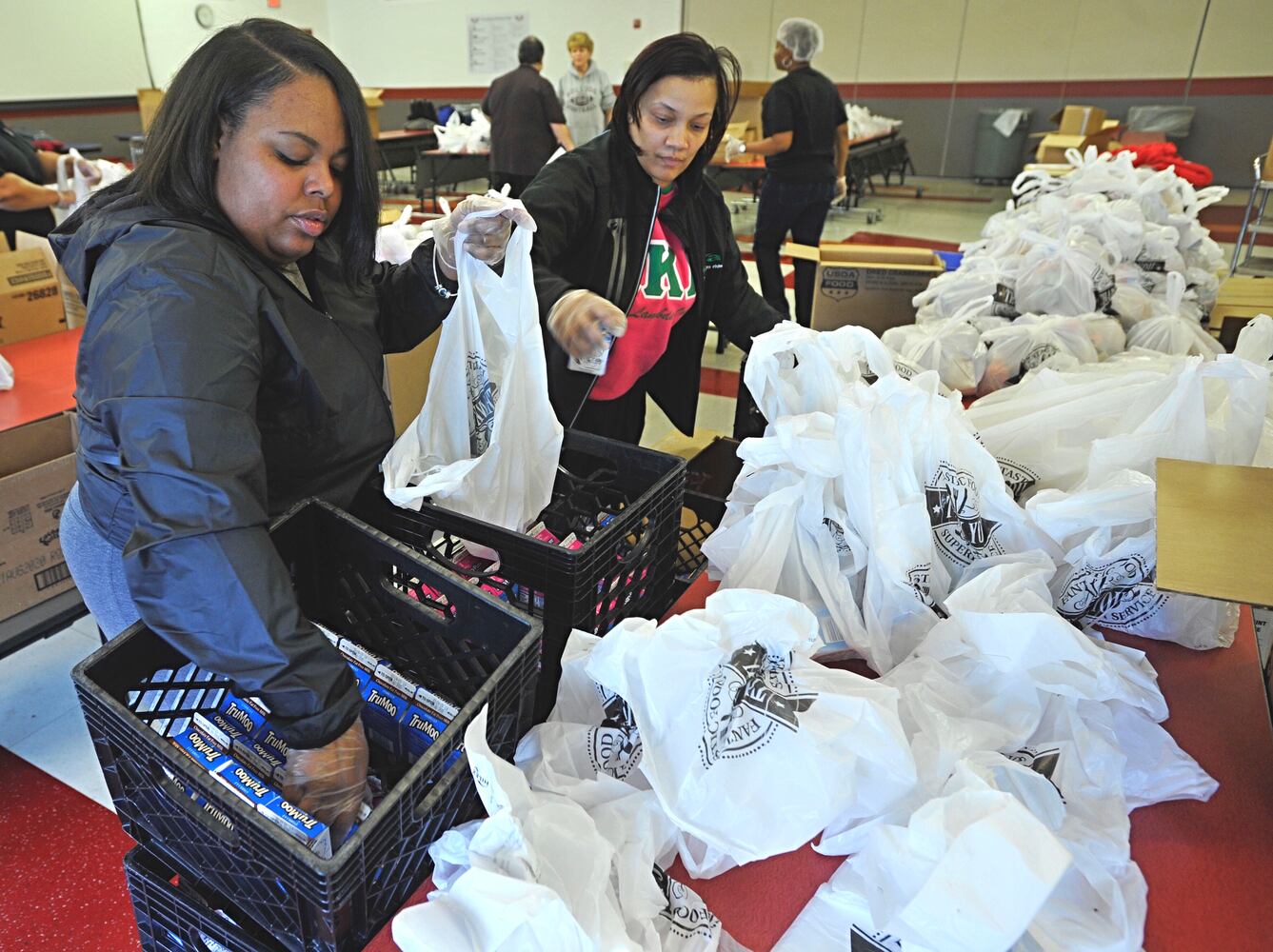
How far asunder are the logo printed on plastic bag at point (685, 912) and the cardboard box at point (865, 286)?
2015 millimetres

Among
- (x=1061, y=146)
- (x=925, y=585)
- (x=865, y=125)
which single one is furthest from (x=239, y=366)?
(x=865, y=125)

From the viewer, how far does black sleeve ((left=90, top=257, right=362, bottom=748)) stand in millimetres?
668

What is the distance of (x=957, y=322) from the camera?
2023 mm

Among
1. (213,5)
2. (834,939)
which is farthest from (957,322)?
(213,5)

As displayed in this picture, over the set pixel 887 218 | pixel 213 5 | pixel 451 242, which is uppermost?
pixel 213 5

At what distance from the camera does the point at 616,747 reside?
79cm

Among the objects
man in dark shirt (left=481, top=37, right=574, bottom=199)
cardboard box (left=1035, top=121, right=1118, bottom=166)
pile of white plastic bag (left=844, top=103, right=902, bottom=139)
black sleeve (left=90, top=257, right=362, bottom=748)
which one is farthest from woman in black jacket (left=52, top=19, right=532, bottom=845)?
pile of white plastic bag (left=844, top=103, right=902, bottom=139)

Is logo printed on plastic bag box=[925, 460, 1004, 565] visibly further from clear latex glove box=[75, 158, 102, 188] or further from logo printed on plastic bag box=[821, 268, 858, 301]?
clear latex glove box=[75, 158, 102, 188]

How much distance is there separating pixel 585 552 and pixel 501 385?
34 centimetres

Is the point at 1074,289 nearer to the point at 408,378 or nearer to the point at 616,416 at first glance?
the point at 616,416

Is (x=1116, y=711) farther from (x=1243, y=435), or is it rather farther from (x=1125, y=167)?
(x=1125, y=167)

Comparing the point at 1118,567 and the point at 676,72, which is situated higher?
the point at 676,72

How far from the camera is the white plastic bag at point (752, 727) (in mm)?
713

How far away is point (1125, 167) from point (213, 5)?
1106cm
